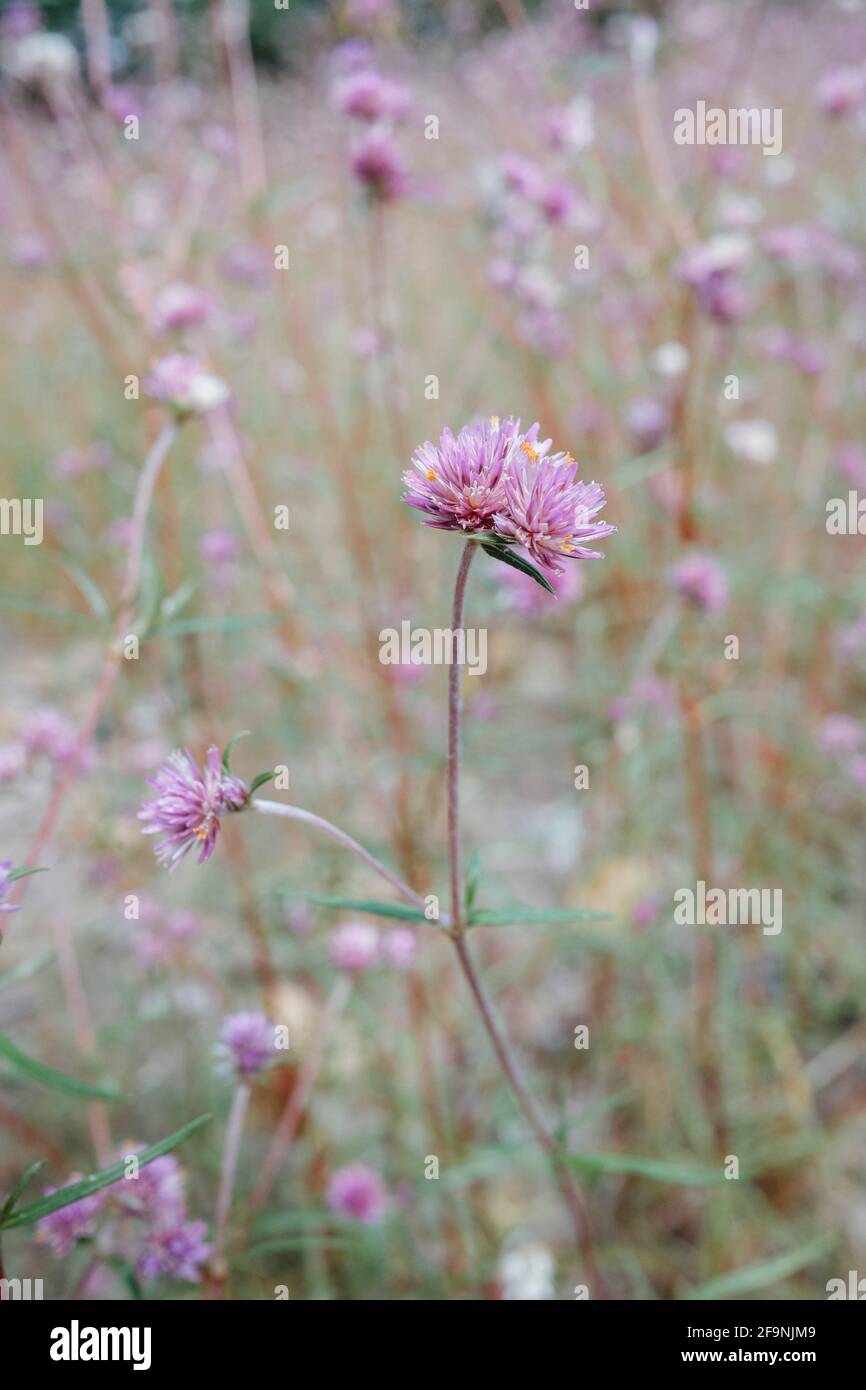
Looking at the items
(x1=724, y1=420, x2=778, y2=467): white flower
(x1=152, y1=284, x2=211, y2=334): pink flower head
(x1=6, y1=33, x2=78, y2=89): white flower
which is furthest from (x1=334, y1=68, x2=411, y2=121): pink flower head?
(x1=724, y1=420, x2=778, y2=467): white flower

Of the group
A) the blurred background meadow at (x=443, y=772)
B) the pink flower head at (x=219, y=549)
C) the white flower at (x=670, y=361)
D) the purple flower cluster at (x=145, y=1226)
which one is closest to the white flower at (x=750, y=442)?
the blurred background meadow at (x=443, y=772)

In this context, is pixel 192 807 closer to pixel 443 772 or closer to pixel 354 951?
pixel 354 951

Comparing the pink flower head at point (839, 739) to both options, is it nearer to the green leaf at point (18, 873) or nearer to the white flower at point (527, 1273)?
the white flower at point (527, 1273)

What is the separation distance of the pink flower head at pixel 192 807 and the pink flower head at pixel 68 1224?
21cm

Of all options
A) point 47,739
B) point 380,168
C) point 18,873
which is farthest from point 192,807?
point 380,168

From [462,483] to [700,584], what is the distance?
0.58 meters

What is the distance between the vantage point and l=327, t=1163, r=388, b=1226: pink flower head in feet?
2.64

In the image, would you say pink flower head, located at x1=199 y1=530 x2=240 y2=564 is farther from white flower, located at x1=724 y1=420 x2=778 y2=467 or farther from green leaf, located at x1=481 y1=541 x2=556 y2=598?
green leaf, located at x1=481 y1=541 x2=556 y2=598

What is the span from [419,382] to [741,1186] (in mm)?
1713

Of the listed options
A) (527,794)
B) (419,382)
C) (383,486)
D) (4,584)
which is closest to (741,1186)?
(527,794)

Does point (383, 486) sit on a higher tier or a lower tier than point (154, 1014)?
higher

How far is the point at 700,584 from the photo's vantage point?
910 millimetres
